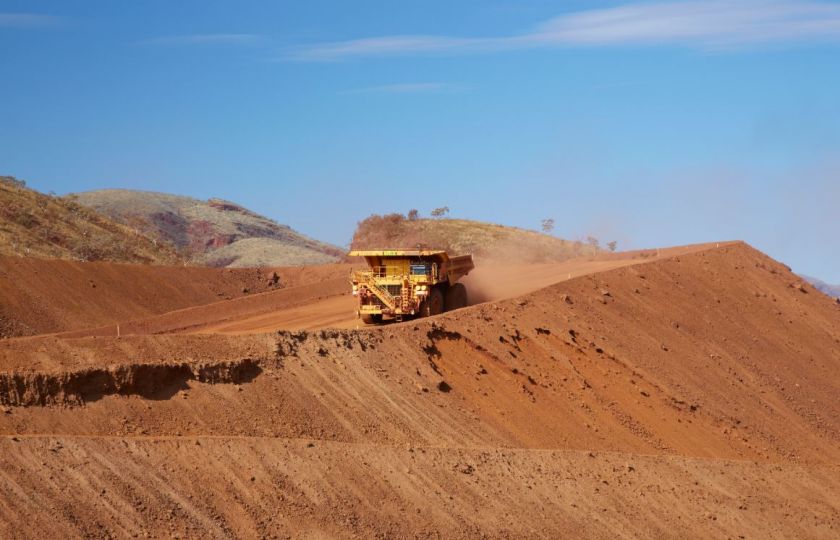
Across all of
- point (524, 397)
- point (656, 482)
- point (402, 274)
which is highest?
point (402, 274)

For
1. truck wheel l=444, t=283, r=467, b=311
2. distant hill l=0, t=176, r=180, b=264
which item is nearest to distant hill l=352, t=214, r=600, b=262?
distant hill l=0, t=176, r=180, b=264

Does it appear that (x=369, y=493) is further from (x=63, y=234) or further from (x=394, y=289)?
(x=63, y=234)

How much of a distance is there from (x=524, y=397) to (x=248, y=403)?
27.3ft

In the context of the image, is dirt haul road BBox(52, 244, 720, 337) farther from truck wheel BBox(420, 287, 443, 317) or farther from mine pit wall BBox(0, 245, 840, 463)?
mine pit wall BBox(0, 245, 840, 463)

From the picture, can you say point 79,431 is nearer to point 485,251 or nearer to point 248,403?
point 248,403

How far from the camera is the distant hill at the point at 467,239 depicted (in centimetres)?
6388

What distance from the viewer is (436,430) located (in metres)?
23.9

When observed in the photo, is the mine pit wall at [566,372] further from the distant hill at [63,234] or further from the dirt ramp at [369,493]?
the distant hill at [63,234]

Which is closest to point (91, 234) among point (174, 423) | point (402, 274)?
point (402, 274)

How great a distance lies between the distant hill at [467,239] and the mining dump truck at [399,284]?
92.0 ft

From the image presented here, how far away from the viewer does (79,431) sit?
18516 mm

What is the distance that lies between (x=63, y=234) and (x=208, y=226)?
195 feet

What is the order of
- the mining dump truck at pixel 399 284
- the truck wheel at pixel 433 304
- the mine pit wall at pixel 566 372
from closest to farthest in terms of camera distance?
the mine pit wall at pixel 566 372 → the mining dump truck at pixel 399 284 → the truck wheel at pixel 433 304

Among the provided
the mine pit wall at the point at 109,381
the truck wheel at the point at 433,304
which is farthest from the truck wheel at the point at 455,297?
the mine pit wall at the point at 109,381
